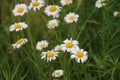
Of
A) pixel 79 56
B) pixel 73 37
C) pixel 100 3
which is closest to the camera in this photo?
pixel 79 56

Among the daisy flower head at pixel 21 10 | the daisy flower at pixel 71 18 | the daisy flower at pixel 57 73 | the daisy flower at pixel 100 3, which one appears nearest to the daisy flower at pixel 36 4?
the daisy flower head at pixel 21 10

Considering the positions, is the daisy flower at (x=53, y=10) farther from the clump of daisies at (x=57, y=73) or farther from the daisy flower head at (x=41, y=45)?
the clump of daisies at (x=57, y=73)

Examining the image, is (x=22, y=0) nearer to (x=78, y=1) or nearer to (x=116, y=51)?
(x=78, y=1)

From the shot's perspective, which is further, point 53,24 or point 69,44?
point 53,24

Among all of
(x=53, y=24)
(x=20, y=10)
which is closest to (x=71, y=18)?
(x=53, y=24)

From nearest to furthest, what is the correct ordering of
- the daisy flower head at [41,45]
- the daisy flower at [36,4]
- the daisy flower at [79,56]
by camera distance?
the daisy flower at [79,56]
the daisy flower head at [41,45]
the daisy flower at [36,4]

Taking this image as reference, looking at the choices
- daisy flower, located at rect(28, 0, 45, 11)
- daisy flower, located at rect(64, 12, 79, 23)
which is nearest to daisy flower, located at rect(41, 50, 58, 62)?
daisy flower, located at rect(64, 12, 79, 23)

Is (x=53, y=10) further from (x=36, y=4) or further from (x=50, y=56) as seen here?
(x=50, y=56)

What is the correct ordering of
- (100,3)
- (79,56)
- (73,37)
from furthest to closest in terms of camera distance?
(100,3)
(73,37)
(79,56)

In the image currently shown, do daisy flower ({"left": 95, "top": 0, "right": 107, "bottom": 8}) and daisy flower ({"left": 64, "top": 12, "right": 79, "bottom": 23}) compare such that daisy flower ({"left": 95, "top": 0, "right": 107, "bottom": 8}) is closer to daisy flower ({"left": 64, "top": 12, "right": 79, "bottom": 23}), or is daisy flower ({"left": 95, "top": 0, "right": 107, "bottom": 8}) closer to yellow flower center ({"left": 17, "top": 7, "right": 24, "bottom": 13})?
daisy flower ({"left": 64, "top": 12, "right": 79, "bottom": 23})
